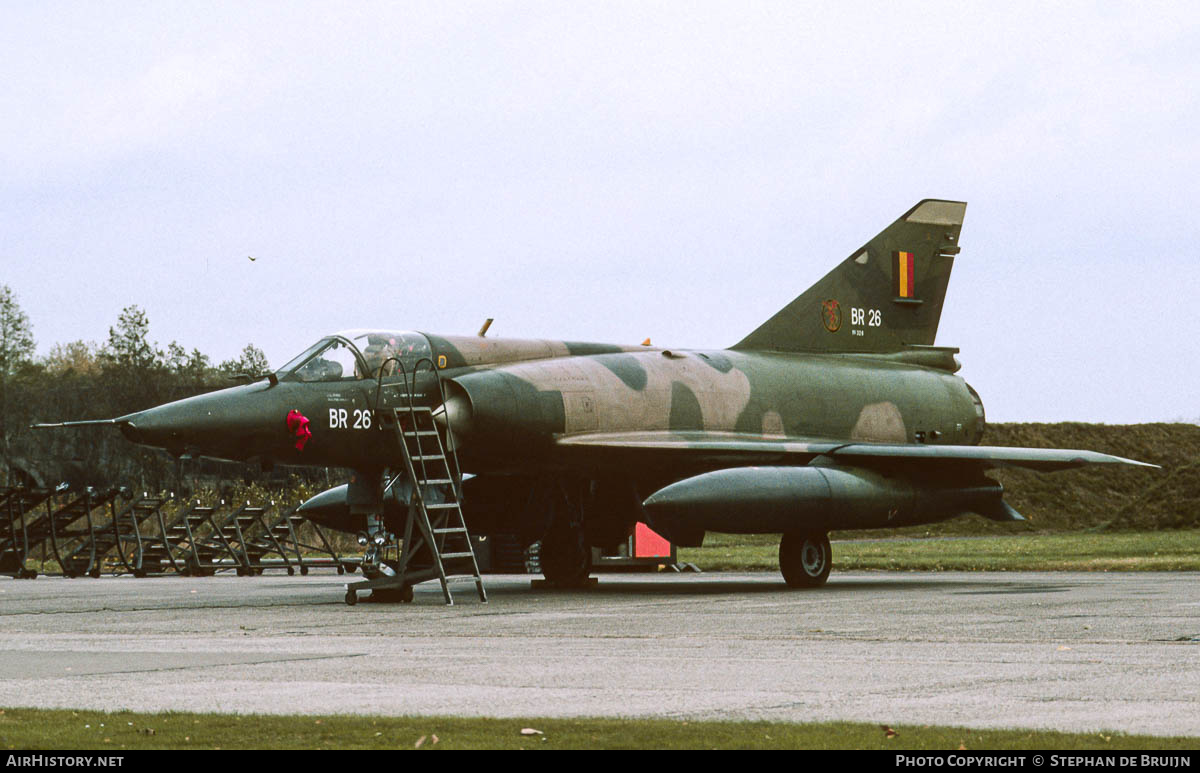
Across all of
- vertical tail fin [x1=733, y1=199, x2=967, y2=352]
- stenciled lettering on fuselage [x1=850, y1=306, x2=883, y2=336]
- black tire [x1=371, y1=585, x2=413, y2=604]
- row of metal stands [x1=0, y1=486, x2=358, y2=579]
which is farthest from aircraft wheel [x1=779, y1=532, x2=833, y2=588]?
row of metal stands [x1=0, y1=486, x2=358, y2=579]

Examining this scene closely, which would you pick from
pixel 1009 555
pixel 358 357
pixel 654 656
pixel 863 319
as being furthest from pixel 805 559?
pixel 654 656

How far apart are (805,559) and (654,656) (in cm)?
1018

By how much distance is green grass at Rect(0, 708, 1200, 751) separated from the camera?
5.95 meters

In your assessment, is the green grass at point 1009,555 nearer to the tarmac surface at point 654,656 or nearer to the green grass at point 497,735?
the tarmac surface at point 654,656

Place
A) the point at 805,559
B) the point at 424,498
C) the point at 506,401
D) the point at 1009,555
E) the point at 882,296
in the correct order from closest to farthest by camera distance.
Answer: the point at 424,498, the point at 506,401, the point at 805,559, the point at 882,296, the point at 1009,555

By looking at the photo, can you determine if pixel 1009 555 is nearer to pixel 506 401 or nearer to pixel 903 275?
pixel 903 275

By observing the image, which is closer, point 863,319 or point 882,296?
point 863,319

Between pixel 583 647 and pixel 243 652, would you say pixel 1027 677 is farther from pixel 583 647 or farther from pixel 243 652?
pixel 243 652

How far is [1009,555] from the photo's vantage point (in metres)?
28.4

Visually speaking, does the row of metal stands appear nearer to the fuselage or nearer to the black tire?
the fuselage

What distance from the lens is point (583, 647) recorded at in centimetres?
1091

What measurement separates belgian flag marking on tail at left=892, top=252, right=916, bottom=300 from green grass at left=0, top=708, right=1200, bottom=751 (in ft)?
58.7

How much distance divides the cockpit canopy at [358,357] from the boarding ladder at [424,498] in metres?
0.10

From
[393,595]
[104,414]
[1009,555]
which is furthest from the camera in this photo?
[104,414]
